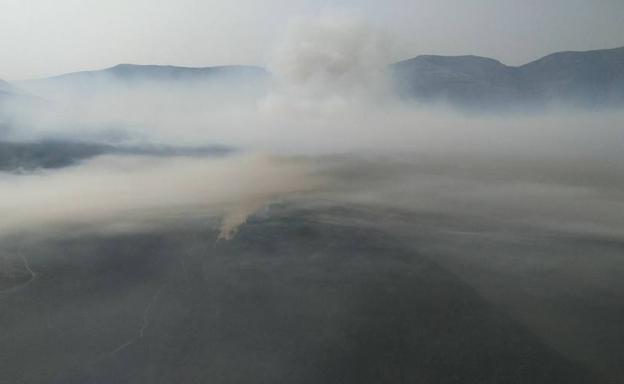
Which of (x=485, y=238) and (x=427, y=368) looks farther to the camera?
(x=485, y=238)

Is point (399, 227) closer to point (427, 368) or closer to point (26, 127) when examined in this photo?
point (427, 368)

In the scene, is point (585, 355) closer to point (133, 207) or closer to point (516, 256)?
point (516, 256)

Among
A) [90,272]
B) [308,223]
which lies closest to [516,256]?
[308,223]

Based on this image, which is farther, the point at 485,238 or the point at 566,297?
the point at 485,238

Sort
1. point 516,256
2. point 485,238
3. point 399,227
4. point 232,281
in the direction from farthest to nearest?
point 399,227 → point 485,238 → point 516,256 → point 232,281

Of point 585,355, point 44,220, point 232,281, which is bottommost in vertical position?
point 585,355

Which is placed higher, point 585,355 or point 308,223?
point 308,223

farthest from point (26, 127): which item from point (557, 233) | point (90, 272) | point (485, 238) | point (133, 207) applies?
point (557, 233)

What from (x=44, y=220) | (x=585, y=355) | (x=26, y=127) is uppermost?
(x=26, y=127)

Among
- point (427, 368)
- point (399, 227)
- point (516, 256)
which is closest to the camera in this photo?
point (427, 368)
